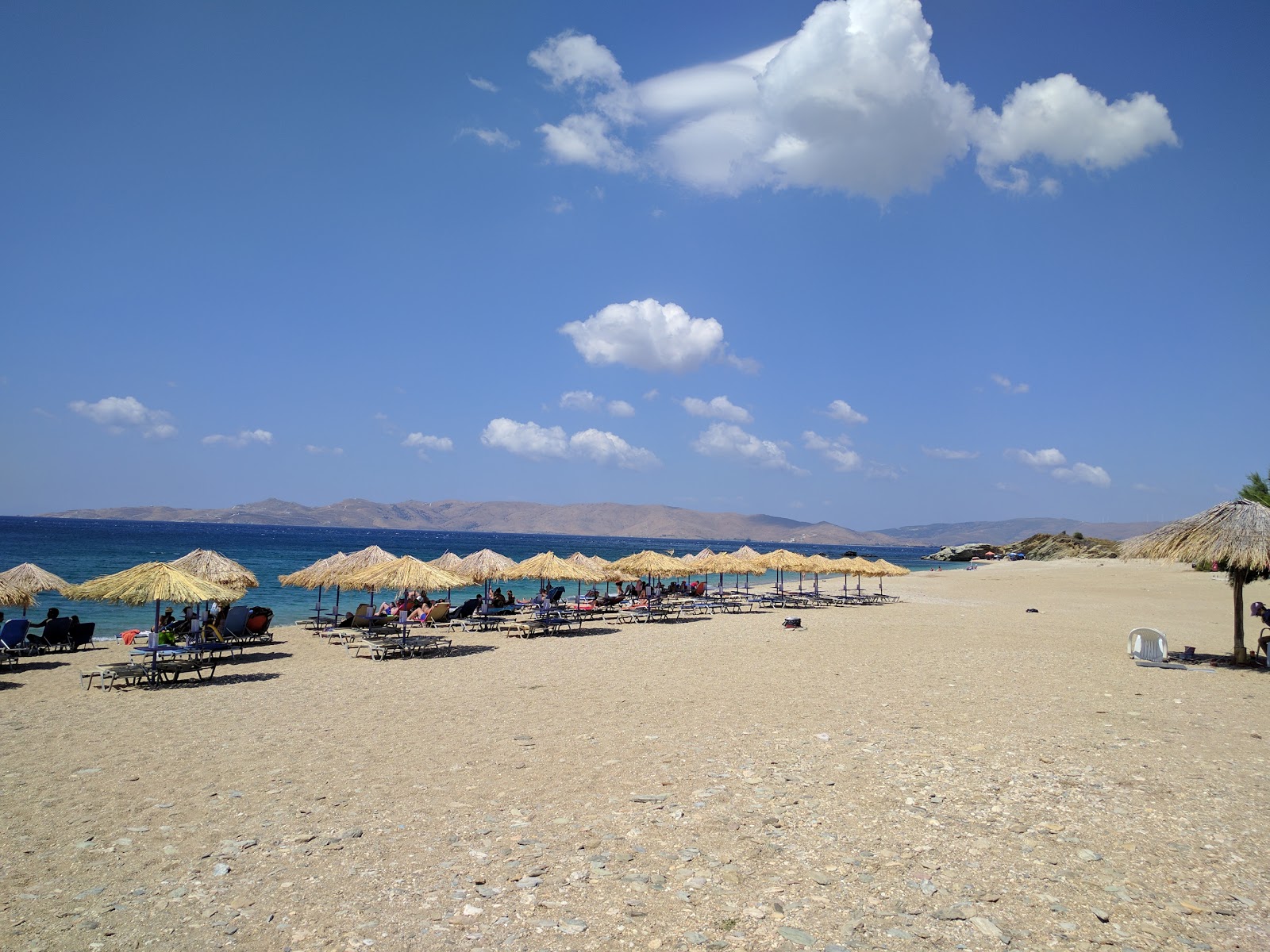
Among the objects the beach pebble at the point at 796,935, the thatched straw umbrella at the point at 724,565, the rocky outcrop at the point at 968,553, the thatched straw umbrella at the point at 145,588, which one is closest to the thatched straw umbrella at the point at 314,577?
the thatched straw umbrella at the point at 145,588

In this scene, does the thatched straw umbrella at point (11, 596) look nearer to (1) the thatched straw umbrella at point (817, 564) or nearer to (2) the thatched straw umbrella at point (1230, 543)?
(1) the thatched straw umbrella at point (817, 564)

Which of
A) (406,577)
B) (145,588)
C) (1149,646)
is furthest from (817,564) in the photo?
(145,588)

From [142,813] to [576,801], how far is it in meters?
3.54

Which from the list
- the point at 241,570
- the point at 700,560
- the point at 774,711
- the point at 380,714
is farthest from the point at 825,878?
the point at 700,560

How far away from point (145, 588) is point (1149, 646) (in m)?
18.0

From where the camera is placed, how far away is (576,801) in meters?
6.02

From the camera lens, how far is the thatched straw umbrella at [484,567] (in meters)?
18.5

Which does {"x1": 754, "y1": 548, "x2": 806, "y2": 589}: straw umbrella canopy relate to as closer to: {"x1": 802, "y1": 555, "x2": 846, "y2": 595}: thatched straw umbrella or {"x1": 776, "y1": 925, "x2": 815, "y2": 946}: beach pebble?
{"x1": 802, "y1": 555, "x2": 846, "y2": 595}: thatched straw umbrella

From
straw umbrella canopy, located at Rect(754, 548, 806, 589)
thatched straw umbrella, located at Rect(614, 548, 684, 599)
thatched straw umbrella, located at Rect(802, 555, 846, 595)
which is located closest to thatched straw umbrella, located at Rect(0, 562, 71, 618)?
thatched straw umbrella, located at Rect(614, 548, 684, 599)

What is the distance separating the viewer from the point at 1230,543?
1255cm

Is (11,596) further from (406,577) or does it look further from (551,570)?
(551,570)

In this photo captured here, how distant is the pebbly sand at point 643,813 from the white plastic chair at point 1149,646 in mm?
1414

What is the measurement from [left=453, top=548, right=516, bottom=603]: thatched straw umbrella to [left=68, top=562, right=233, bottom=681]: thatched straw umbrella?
646 centimetres

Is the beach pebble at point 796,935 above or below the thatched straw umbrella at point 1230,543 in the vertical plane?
below
